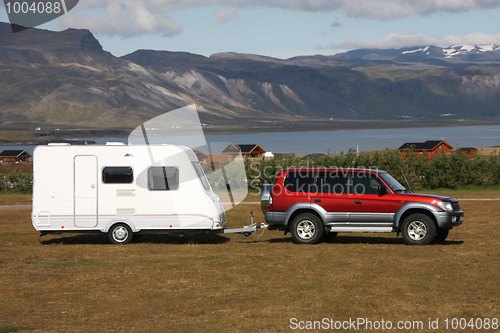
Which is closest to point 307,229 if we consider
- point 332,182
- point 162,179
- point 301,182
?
point 301,182

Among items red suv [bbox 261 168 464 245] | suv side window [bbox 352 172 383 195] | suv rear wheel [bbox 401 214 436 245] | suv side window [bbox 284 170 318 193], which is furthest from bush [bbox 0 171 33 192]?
suv rear wheel [bbox 401 214 436 245]

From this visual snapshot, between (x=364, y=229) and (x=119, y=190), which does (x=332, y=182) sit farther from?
(x=119, y=190)

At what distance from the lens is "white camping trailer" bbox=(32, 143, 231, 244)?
18.6m

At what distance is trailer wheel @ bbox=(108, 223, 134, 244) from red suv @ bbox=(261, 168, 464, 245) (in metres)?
3.99

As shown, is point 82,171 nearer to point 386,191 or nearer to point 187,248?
point 187,248

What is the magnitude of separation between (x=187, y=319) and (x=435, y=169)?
3648 centimetres

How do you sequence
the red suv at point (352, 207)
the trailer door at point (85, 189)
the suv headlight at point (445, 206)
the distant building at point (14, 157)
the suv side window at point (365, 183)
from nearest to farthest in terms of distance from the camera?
1. the suv headlight at point (445, 206)
2. the red suv at point (352, 207)
3. the suv side window at point (365, 183)
4. the trailer door at point (85, 189)
5. the distant building at point (14, 157)

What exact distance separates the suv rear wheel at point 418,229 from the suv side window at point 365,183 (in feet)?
3.99

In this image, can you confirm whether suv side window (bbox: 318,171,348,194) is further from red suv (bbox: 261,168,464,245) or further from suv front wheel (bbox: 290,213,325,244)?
suv front wheel (bbox: 290,213,325,244)

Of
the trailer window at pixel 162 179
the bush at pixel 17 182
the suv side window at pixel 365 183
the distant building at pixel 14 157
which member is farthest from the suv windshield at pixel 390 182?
the distant building at pixel 14 157

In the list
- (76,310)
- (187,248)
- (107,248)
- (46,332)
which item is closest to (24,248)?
(107,248)

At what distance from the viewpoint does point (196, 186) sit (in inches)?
734

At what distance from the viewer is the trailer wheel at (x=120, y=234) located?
62.3 feet

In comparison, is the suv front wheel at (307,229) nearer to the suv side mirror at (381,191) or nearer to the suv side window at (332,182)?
the suv side window at (332,182)
